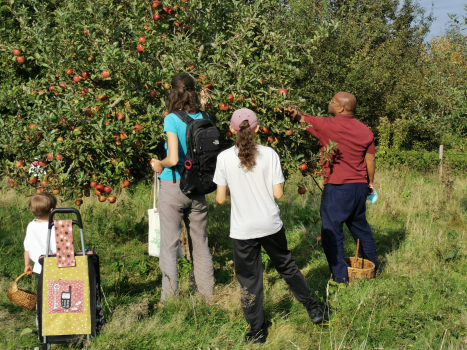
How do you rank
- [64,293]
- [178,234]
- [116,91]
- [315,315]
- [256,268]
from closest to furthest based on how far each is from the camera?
1. [64,293]
2. [256,268]
3. [315,315]
4. [178,234]
5. [116,91]

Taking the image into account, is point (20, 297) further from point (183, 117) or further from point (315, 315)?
point (315, 315)

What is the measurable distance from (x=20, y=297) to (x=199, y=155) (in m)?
1.66

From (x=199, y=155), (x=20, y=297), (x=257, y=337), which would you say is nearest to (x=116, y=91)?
(x=199, y=155)

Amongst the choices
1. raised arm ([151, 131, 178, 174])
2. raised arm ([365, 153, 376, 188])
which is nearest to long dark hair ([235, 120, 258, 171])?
raised arm ([151, 131, 178, 174])

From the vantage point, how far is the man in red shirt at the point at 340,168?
423 cm

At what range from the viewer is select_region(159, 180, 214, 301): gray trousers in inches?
150

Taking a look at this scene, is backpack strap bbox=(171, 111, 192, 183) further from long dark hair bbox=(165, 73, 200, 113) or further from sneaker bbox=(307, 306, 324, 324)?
sneaker bbox=(307, 306, 324, 324)

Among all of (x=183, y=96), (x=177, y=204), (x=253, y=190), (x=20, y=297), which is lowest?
(x=20, y=297)

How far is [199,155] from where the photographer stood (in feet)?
12.0

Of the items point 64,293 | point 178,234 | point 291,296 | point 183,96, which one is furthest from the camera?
point 291,296

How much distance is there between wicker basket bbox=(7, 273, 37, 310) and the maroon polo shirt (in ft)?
8.65

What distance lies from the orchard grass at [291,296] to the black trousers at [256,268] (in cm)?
20

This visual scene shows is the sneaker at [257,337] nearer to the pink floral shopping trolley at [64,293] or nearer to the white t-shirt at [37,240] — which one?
the pink floral shopping trolley at [64,293]

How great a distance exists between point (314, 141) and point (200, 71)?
1.47 meters
